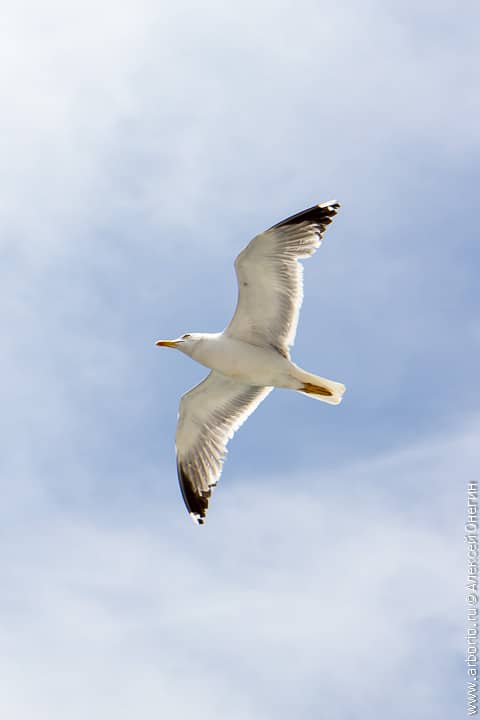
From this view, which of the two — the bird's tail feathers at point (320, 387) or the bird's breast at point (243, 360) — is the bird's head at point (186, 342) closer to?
the bird's breast at point (243, 360)

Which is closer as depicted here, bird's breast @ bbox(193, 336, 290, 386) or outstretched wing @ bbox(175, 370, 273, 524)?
bird's breast @ bbox(193, 336, 290, 386)

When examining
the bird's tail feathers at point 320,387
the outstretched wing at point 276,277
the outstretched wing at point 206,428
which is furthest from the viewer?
the outstretched wing at point 206,428

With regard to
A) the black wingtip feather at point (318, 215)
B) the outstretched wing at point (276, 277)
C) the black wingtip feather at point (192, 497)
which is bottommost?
the black wingtip feather at point (192, 497)

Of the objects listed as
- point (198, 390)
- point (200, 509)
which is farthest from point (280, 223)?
point (200, 509)

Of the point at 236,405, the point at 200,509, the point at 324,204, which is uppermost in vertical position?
the point at 324,204

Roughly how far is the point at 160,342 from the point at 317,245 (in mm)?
2304

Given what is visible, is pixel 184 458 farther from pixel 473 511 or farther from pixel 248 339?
pixel 473 511

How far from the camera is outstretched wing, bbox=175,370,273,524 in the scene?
607 inches

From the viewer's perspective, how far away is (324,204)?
14.3 meters

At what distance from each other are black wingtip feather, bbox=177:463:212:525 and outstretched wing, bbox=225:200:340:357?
2144 mm

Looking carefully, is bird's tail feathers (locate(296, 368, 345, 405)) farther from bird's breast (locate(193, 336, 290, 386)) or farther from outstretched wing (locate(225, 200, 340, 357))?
outstretched wing (locate(225, 200, 340, 357))

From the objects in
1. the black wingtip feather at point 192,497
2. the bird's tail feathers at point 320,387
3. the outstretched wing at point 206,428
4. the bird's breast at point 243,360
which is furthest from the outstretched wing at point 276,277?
the black wingtip feather at point 192,497

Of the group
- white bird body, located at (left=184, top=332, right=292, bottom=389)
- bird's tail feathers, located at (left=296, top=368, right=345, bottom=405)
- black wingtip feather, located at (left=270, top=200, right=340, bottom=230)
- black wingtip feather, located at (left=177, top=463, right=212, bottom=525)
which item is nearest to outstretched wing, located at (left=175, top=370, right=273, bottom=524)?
black wingtip feather, located at (left=177, top=463, right=212, bottom=525)

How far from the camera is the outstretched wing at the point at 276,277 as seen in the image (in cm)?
1405
